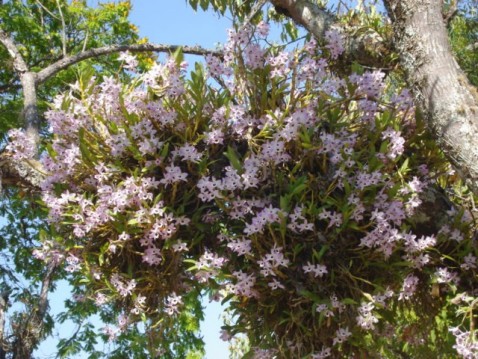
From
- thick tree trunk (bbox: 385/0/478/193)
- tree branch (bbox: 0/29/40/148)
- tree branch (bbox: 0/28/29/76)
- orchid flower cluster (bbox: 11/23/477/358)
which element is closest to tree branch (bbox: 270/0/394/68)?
thick tree trunk (bbox: 385/0/478/193)

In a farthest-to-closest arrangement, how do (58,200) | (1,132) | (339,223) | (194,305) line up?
(1,132)
(194,305)
(58,200)
(339,223)

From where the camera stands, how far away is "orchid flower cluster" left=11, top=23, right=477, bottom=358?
238 cm

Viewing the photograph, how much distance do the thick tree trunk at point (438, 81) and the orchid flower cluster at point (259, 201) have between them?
0.53 feet

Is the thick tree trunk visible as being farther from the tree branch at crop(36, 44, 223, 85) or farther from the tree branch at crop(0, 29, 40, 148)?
the tree branch at crop(0, 29, 40, 148)

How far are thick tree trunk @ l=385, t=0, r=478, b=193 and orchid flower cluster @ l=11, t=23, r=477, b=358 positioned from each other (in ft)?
0.53

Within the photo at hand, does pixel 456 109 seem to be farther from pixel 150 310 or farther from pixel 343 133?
pixel 150 310

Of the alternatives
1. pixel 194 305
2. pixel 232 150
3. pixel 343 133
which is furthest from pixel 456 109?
pixel 194 305

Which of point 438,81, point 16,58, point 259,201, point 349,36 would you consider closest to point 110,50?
point 16,58

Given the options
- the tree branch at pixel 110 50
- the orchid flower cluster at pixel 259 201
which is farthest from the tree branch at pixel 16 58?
the orchid flower cluster at pixel 259 201

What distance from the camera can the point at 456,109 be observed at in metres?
2.43

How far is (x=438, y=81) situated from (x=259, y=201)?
2.95 feet

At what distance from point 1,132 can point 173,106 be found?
6759 mm

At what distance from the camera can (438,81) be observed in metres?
2.51

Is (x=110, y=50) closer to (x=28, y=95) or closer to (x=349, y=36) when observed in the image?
(x=28, y=95)
